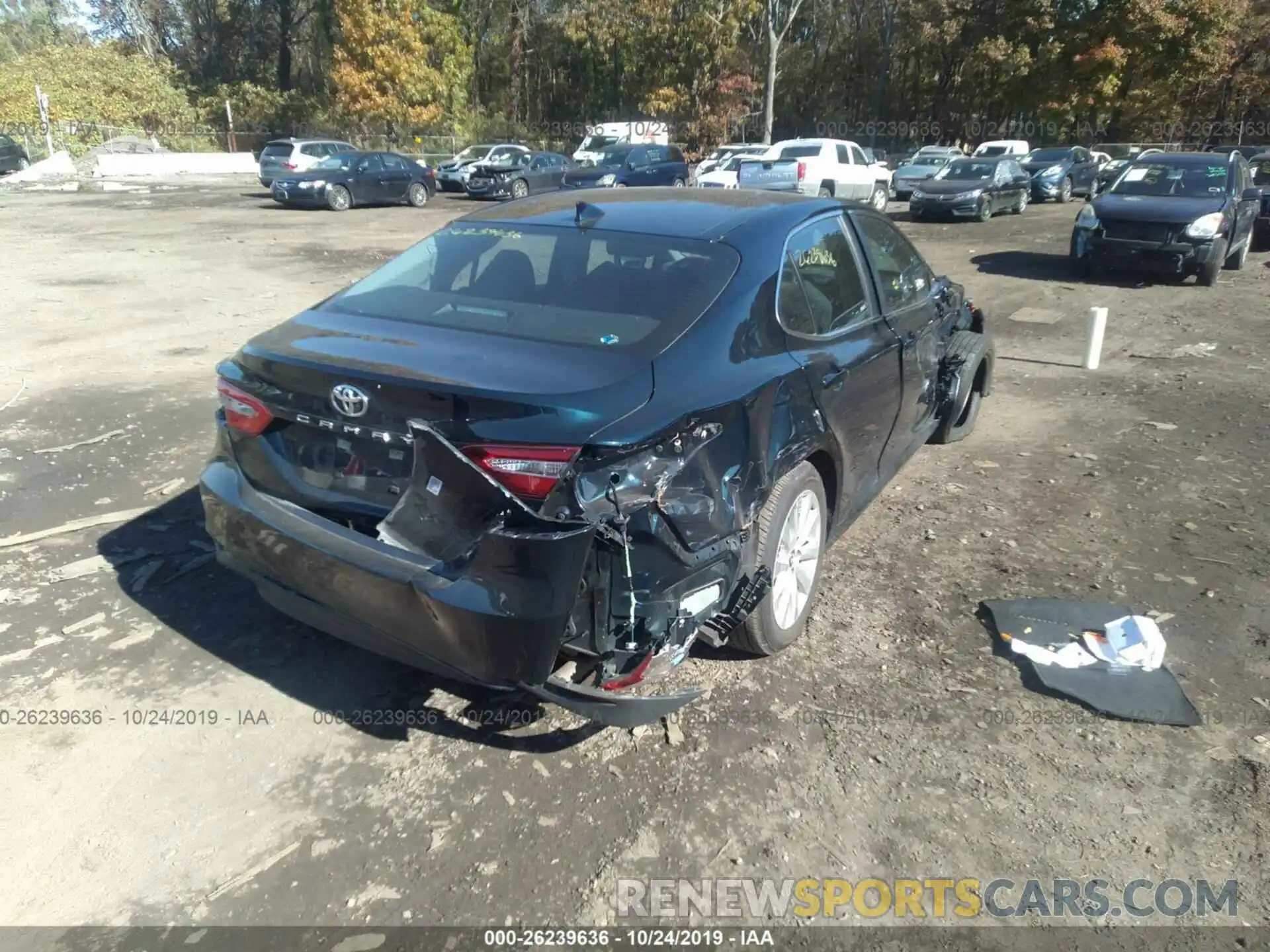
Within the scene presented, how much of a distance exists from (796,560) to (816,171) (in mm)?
19825

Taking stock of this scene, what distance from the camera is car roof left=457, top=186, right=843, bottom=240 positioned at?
3850mm

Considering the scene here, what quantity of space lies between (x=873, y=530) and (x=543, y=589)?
9.43 ft

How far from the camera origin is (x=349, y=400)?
2.98 m

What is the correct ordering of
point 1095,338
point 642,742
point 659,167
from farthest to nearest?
point 659,167 < point 1095,338 < point 642,742

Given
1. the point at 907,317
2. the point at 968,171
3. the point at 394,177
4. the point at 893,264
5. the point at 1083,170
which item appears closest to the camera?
the point at 907,317

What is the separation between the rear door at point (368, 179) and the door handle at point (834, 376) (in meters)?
23.3

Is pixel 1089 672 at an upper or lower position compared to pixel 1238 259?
lower

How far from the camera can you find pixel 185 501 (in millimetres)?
5199

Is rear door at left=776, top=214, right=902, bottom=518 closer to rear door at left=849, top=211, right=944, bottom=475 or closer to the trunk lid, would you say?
rear door at left=849, top=211, right=944, bottom=475

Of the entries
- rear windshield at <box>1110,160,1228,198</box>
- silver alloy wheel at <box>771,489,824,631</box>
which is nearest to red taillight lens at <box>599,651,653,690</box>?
silver alloy wheel at <box>771,489,824,631</box>

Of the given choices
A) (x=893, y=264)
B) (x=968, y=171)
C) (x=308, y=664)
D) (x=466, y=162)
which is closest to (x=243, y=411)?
(x=308, y=664)

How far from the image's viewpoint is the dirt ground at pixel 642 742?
9.01ft

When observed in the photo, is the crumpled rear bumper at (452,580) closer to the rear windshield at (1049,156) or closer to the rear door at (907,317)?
the rear door at (907,317)

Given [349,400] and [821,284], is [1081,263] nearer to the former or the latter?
[821,284]
